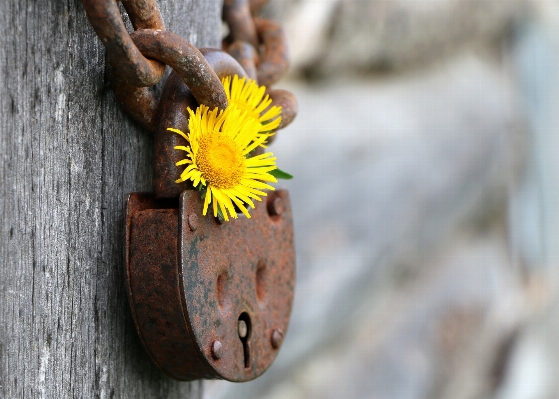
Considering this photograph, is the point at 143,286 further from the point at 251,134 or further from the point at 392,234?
the point at 392,234

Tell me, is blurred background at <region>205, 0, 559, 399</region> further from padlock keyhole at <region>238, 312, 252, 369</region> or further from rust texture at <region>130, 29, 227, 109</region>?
rust texture at <region>130, 29, 227, 109</region>

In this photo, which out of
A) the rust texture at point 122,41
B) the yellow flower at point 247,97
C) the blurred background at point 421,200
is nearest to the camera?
the rust texture at point 122,41

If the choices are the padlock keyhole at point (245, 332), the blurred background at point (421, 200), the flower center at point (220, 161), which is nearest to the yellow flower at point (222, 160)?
the flower center at point (220, 161)

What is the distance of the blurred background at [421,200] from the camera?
1712 millimetres

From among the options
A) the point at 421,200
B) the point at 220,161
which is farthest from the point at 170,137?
the point at 421,200

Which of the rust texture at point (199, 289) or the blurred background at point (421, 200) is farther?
the blurred background at point (421, 200)

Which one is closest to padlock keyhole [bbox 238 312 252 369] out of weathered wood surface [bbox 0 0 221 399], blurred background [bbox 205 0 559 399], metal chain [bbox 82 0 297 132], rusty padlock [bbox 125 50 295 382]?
rusty padlock [bbox 125 50 295 382]

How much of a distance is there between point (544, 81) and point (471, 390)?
1.23m

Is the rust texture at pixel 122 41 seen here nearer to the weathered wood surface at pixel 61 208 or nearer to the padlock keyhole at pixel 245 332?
the weathered wood surface at pixel 61 208

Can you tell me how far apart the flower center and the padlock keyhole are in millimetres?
146

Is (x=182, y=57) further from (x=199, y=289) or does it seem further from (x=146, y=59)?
(x=199, y=289)

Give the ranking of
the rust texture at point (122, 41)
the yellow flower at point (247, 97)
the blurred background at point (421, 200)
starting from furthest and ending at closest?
the blurred background at point (421, 200) → the yellow flower at point (247, 97) → the rust texture at point (122, 41)

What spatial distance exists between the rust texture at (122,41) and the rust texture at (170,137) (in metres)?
0.04

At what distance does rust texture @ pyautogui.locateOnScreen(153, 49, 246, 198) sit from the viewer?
55 cm
